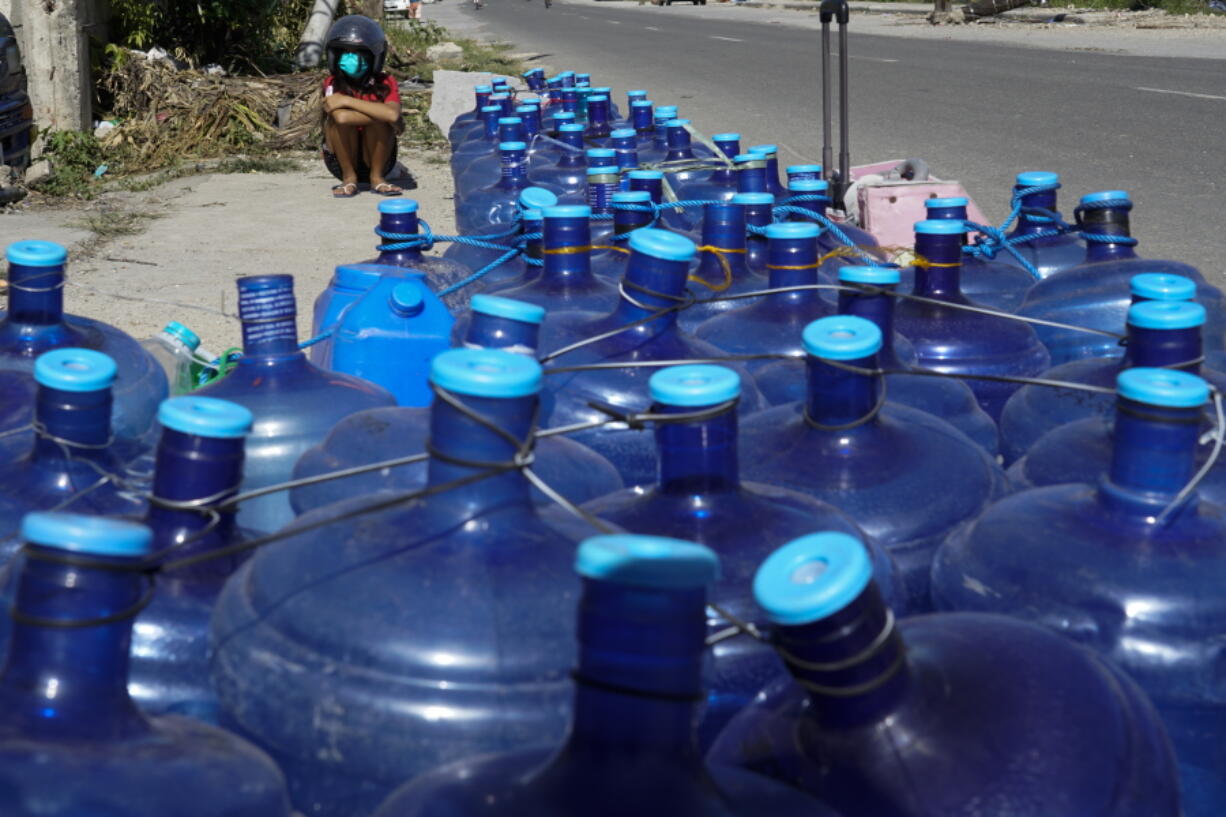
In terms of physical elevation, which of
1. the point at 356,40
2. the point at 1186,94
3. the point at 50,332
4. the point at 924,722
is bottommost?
the point at 924,722

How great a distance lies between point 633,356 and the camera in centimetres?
183

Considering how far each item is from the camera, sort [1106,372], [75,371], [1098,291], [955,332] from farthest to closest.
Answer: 1. [1098,291]
2. [955,332]
3. [1106,372]
4. [75,371]

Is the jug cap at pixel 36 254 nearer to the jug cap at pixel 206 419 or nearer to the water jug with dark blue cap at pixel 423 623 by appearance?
the jug cap at pixel 206 419

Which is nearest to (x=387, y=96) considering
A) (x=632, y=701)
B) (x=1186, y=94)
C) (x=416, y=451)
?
(x=1186, y=94)

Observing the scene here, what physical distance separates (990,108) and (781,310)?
12232 mm

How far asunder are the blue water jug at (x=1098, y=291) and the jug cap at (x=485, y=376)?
141cm

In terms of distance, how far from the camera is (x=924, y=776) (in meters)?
0.96

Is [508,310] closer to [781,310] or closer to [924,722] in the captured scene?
[924,722]

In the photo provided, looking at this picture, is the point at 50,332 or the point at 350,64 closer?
the point at 50,332

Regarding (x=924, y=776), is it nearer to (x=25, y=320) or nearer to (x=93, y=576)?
(x=93, y=576)

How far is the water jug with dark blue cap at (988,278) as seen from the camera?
8.68 feet

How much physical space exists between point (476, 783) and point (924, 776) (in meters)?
0.31

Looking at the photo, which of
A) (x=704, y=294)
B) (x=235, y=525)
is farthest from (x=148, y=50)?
(x=235, y=525)

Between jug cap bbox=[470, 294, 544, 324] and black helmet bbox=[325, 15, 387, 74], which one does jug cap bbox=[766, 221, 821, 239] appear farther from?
black helmet bbox=[325, 15, 387, 74]
